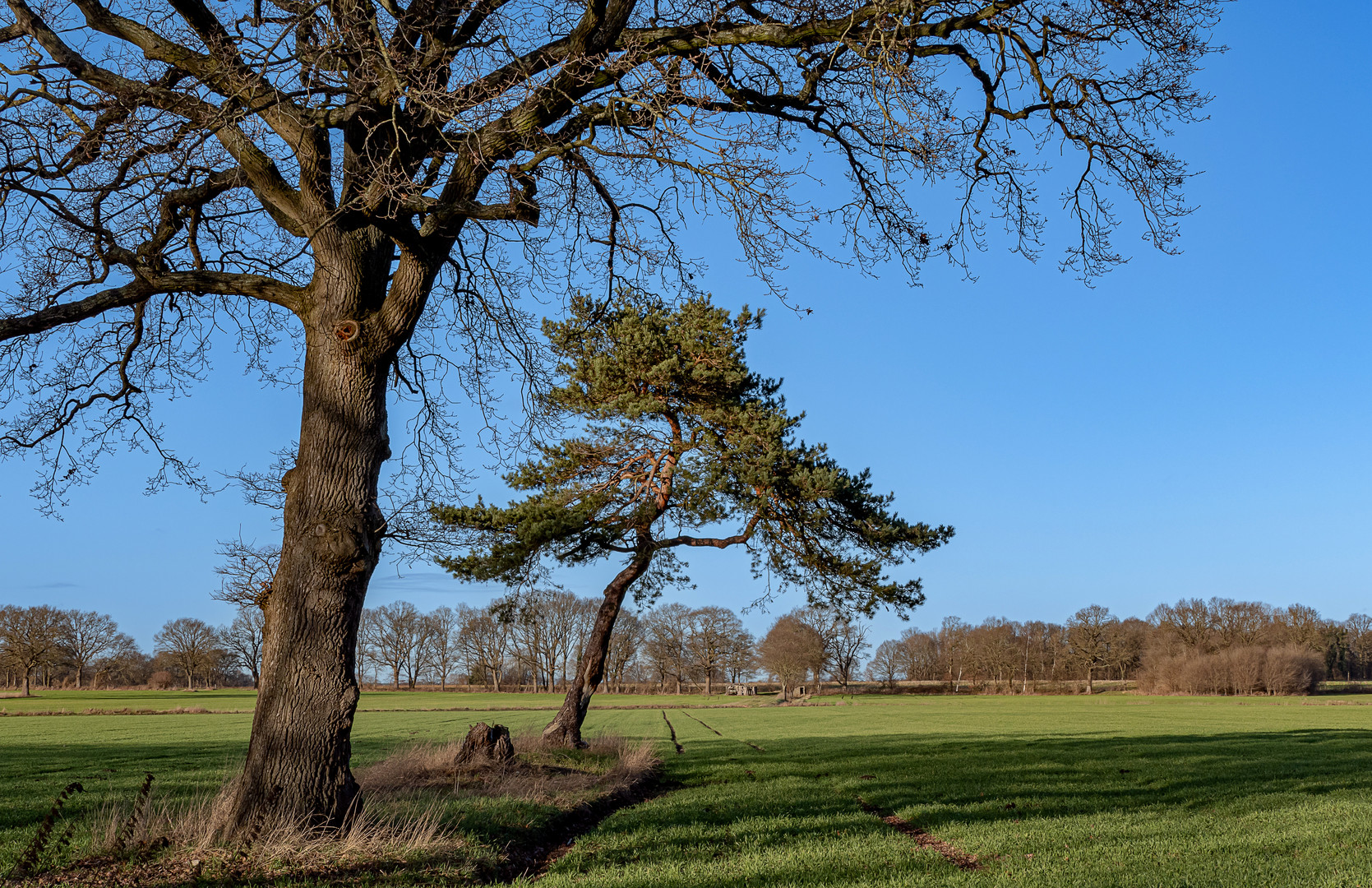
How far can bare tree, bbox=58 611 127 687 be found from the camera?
78.7 m

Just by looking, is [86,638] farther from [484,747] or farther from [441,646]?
[484,747]

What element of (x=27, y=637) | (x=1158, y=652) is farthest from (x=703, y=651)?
(x=27, y=637)

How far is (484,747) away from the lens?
39.1ft

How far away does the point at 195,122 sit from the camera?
264 inches

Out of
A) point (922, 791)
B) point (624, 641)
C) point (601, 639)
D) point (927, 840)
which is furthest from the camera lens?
point (624, 641)

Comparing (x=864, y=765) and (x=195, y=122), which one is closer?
(x=195, y=122)

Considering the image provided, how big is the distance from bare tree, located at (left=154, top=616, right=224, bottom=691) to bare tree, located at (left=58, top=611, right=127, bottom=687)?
4.56 m

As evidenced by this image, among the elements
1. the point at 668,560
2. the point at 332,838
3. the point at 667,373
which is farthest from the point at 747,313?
the point at 332,838

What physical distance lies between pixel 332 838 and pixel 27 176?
653 cm

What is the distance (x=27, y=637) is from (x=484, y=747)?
82918mm

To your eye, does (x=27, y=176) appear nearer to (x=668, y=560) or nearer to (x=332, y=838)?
(x=332, y=838)

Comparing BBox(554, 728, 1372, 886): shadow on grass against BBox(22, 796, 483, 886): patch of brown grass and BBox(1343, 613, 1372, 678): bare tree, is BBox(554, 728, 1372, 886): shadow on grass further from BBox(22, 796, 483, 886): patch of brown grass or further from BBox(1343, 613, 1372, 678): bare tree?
BBox(1343, 613, 1372, 678): bare tree

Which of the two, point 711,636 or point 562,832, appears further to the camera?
point 711,636

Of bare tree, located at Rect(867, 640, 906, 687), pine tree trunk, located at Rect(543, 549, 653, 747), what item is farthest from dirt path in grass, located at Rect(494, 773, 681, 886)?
bare tree, located at Rect(867, 640, 906, 687)
